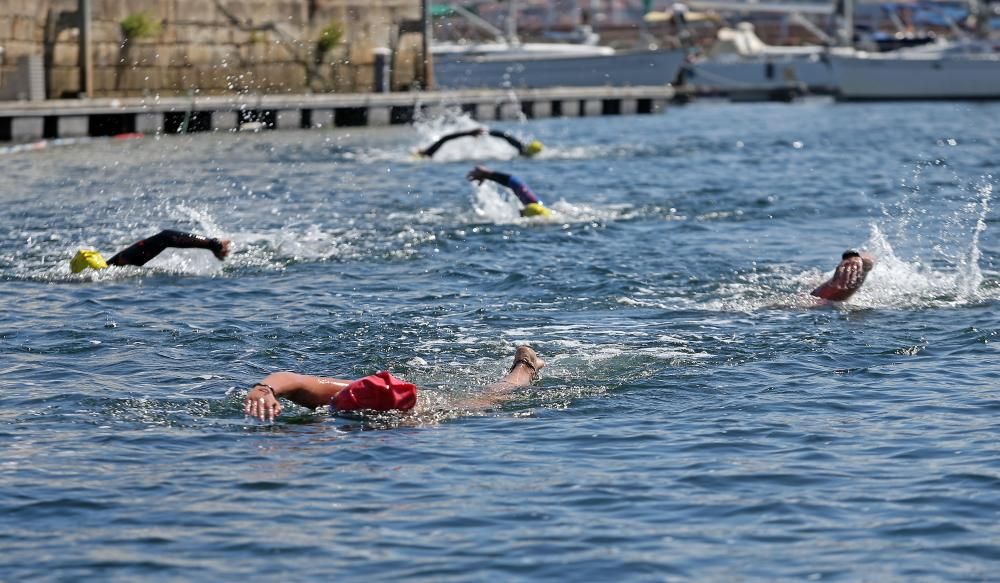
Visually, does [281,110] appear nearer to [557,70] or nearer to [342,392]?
[557,70]

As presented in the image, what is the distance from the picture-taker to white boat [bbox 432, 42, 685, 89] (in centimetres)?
5412

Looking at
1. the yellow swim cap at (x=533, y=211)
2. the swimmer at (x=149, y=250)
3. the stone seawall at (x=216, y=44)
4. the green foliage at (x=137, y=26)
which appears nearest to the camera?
the swimmer at (x=149, y=250)

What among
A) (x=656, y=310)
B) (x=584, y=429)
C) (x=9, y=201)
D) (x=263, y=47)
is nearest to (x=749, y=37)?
(x=263, y=47)

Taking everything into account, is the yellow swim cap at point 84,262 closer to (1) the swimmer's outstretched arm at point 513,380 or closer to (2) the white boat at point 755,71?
(1) the swimmer's outstretched arm at point 513,380

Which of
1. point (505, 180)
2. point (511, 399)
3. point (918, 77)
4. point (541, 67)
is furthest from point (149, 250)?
point (918, 77)

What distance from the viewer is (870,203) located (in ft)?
73.5

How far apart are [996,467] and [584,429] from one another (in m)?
2.45

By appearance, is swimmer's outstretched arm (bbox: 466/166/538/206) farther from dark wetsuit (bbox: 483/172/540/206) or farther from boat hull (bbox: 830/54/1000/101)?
boat hull (bbox: 830/54/1000/101)

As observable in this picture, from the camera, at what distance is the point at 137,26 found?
121 ft

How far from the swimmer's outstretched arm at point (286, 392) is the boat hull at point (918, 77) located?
52.6 m

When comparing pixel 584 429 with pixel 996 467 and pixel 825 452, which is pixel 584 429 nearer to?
pixel 825 452

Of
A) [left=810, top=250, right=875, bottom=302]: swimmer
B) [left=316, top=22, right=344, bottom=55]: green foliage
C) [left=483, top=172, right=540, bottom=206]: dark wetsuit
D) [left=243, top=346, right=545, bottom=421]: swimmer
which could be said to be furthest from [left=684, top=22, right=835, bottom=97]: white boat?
[left=243, top=346, right=545, bottom=421]: swimmer

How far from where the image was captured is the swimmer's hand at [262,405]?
28.8ft

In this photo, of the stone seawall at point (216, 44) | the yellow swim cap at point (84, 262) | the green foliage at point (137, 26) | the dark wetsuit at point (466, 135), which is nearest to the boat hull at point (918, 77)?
the stone seawall at point (216, 44)
